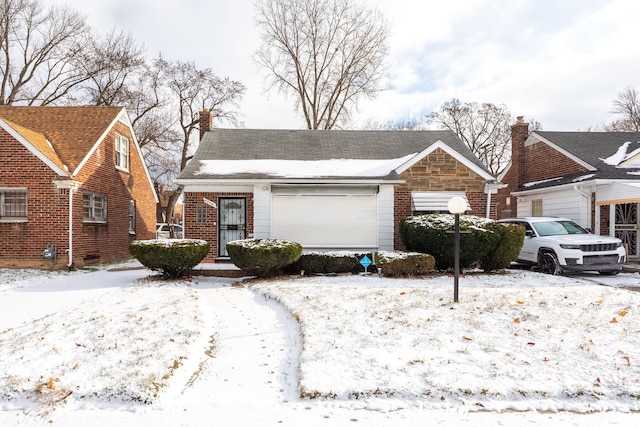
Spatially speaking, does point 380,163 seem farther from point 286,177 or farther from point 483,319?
point 483,319

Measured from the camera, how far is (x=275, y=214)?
43.2 feet

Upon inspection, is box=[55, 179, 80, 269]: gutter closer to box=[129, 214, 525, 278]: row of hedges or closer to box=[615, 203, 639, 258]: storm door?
box=[129, 214, 525, 278]: row of hedges

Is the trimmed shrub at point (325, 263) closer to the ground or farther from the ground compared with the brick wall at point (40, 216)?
closer to the ground

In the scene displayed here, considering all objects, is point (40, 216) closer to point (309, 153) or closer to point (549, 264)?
point (309, 153)

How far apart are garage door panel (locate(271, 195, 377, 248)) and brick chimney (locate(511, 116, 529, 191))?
30.6ft

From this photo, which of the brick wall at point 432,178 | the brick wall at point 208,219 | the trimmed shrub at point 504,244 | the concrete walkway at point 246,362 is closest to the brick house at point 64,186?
the brick wall at point 208,219

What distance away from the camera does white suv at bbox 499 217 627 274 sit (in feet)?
35.7

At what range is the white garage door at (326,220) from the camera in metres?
13.2

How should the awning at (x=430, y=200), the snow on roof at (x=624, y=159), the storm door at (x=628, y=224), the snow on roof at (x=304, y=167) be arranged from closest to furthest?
the awning at (x=430, y=200)
the snow on roof at (x=304, y=167)
the snow on roof at (x=624, y=159)
the storm door at (x=628, y=224)

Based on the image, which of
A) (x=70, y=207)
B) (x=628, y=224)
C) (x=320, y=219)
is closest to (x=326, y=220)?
(x=320, y=219)

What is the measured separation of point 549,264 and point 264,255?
325 inches

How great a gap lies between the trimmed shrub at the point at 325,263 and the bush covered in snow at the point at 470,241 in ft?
6.49

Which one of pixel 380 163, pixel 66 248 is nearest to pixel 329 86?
pixel 380 163

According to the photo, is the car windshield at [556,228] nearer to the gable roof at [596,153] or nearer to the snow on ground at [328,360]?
the gable roof at [596,153]
